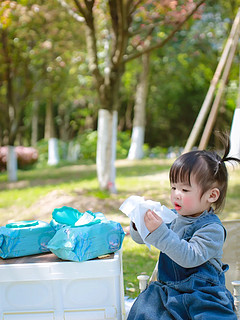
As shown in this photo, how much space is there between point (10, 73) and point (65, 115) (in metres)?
10.0

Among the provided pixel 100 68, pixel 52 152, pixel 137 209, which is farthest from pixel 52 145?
pixel 137 209

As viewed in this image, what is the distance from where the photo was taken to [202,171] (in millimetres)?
2031

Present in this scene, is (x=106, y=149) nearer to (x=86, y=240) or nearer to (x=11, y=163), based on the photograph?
(x=11, y=163)

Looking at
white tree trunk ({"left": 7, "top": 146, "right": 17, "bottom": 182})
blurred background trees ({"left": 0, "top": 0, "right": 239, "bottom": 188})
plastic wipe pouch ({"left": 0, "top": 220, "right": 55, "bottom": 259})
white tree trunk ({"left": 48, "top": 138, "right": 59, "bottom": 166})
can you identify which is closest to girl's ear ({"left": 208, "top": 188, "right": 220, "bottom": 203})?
plastic wipe pouch ({"left": 0, "top": 220, "right": 55, "bottom": 259})

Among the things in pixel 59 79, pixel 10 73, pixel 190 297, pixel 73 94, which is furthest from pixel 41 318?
pixel 73 94

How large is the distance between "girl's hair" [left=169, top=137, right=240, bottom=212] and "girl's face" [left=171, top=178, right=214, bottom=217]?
0.06ft

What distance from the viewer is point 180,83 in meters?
18.6

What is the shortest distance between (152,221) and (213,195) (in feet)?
1.22

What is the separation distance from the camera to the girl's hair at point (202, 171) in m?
2.03

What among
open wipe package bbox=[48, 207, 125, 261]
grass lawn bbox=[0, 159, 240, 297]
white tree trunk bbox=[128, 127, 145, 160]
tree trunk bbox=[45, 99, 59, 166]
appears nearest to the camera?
open wipe package bbox=[48, 207, 125, 261]

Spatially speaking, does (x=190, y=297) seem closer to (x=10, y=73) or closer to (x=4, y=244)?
(x=4, y=244)

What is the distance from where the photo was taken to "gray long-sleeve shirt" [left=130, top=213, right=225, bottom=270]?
6.18ft

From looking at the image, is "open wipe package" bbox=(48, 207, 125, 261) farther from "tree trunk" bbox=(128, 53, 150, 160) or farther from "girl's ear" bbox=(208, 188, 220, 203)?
"tree trunk" bbox=(128, 53, 150, 160)

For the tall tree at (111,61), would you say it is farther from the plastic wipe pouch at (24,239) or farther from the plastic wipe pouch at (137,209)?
the plastic wipe pouch at (137,209)
